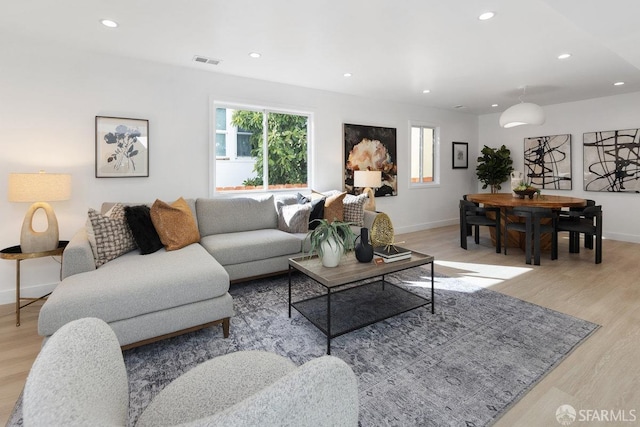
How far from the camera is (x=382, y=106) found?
570 centimetres

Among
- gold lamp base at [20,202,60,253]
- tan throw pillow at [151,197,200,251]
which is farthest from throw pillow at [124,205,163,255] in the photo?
gold lamp base at [20,202,60,253]

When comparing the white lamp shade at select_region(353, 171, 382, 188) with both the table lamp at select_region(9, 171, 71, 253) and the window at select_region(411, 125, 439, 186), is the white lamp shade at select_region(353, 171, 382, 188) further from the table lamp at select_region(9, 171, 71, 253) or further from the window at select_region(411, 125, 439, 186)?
the table lamp at select_region(9, 171, 71, 253)

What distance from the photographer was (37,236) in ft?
8.93

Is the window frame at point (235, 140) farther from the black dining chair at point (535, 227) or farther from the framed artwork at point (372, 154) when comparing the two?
the black dining chair at point (535, 227)

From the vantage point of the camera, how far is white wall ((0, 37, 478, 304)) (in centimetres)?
306

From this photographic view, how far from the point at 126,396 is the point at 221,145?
371 centimetres

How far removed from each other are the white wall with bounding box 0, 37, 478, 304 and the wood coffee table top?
7.33ft

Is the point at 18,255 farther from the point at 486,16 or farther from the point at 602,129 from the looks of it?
the point at 602,129

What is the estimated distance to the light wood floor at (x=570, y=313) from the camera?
1.66 metres

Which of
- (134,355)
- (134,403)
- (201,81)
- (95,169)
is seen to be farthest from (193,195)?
(134,403)

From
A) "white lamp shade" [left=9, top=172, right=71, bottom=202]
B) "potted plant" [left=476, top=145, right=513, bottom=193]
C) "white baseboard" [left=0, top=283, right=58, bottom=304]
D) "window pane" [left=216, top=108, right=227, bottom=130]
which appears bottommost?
"white baseboard" [left=0, top=283, right=58, bottom=304]

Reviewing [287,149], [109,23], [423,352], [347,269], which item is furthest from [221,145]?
[423,352]

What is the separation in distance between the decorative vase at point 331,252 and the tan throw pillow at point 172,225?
57.4 inches

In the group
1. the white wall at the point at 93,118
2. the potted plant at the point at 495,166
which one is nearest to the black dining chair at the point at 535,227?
the potted plant at the point at 495,166
